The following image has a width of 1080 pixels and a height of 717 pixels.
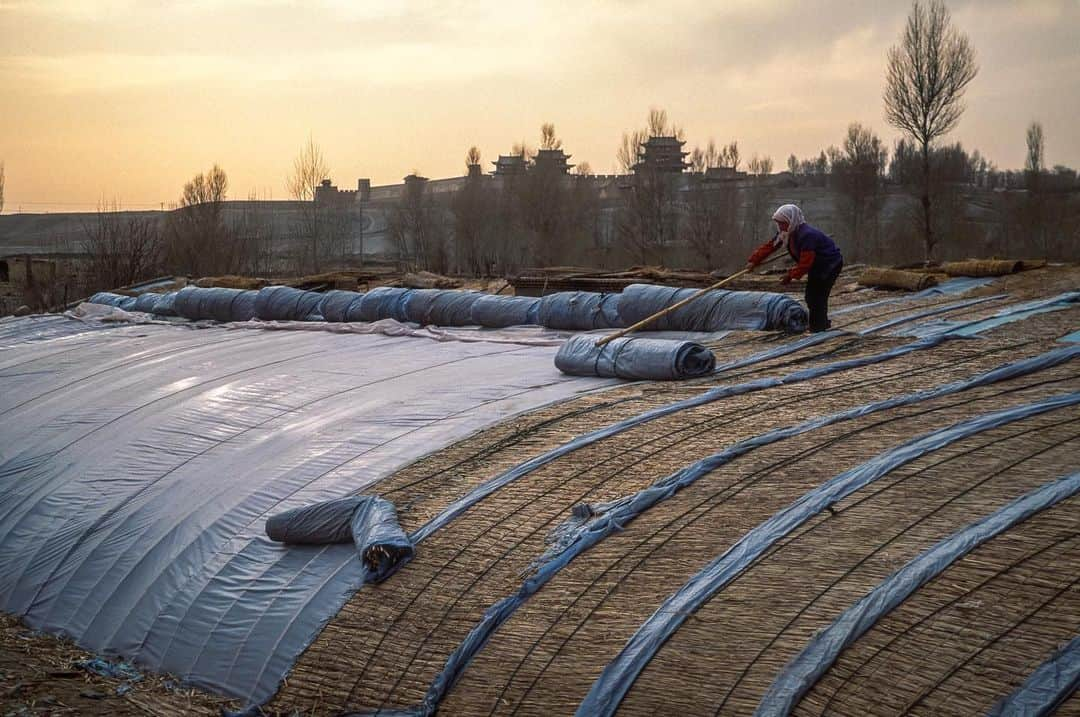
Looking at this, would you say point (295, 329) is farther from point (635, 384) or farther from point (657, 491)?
point (657, 491)

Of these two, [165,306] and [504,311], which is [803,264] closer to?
[504,311]

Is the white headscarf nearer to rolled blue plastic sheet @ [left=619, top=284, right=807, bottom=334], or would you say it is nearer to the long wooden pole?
the long wooden pole

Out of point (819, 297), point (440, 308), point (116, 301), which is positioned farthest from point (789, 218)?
point (116, 301)

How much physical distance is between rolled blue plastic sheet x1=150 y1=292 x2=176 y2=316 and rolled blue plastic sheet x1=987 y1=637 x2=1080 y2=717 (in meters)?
12.5

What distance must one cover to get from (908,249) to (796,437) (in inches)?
1066

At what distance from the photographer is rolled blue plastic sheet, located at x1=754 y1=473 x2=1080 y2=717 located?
11.5 feet

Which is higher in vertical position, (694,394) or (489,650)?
(694,394)

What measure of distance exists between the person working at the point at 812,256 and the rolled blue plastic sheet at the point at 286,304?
20.1 feet

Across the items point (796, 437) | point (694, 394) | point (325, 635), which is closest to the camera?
point (325, 635)

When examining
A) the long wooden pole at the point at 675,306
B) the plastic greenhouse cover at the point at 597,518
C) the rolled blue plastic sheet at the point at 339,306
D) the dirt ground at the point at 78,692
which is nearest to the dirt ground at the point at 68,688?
the dirt ground at the point at 78,692

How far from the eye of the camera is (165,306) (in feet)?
46.6

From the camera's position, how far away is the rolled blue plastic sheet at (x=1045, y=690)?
3.23 m

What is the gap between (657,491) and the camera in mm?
5039

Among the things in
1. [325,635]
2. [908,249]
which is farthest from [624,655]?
[908,249]
